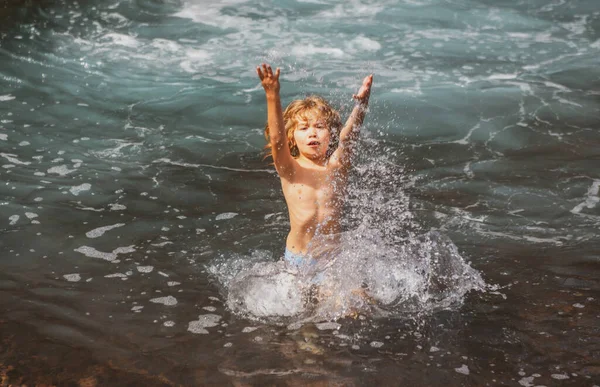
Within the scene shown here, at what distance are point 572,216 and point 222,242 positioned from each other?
2636 millimetres

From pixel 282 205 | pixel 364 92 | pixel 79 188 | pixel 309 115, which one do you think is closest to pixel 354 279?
pixel 309 115

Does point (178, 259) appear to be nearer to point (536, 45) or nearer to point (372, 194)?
point (372, 194)

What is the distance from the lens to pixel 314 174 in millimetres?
5367

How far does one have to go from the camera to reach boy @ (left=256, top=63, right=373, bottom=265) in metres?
5.34

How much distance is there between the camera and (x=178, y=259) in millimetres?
5551

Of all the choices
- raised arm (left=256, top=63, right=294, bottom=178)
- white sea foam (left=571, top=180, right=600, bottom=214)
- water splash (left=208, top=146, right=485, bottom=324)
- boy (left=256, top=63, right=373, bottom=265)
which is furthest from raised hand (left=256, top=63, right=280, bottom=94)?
white sea foam (left=571, top=180, right=600, bottom=214)

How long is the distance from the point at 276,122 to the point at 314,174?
0.65 m

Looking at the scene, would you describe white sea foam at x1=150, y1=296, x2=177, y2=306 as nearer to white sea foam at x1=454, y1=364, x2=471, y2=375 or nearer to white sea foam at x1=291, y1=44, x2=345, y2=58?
white sea foam at x1=454, y1=364, x2=471, y2=375

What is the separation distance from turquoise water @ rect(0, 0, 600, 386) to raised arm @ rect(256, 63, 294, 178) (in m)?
0.69

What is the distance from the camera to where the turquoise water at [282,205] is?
4.25 metres

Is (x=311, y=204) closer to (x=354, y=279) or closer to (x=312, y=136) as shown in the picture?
(x=312, y=136)

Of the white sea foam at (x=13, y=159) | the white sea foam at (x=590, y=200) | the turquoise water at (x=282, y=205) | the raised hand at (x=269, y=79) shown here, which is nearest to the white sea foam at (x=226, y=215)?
the turquoise water at (x=282, y=205)

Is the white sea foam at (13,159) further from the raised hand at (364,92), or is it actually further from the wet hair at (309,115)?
the raised hand at (364,92)

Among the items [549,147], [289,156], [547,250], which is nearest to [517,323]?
[547,250]
